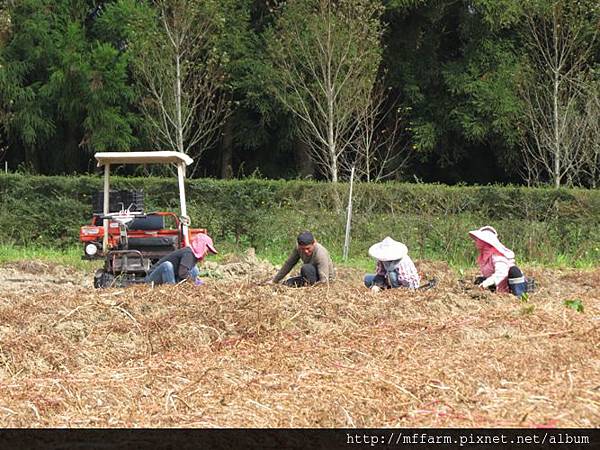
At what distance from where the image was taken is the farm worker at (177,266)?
10344 mm

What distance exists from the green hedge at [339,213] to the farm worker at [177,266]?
605cm

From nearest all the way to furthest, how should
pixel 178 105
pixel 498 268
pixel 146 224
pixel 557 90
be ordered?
pixel 498 268
pixel 146 224
pixel 178 105
pixel 557 90

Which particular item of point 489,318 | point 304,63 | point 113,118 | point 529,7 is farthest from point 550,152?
point 489,318

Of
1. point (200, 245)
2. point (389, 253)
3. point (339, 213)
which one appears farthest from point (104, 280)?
point (339, 213)

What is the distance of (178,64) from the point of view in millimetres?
21312

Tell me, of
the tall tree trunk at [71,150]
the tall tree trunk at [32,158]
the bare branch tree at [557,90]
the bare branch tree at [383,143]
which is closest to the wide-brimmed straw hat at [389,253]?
the bare branch tree at [557,90]

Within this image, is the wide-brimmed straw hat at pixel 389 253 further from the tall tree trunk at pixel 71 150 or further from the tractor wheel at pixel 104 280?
the tall tree trunk at pixel 71 150

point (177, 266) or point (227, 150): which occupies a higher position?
point (177, 266)

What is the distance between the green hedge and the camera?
16516mm

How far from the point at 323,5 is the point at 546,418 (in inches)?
688

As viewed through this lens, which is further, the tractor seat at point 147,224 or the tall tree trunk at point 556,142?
the tall tree trunk at point 556,142

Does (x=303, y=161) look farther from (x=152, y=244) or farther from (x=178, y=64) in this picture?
(x=152, y=244)

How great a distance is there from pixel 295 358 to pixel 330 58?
15.6 m

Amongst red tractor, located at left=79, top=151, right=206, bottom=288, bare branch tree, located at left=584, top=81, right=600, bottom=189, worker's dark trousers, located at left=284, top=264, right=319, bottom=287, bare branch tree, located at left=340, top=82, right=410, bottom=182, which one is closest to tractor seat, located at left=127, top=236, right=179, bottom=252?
red tractor, located at left=79, top=151, right=206, bottom=288
